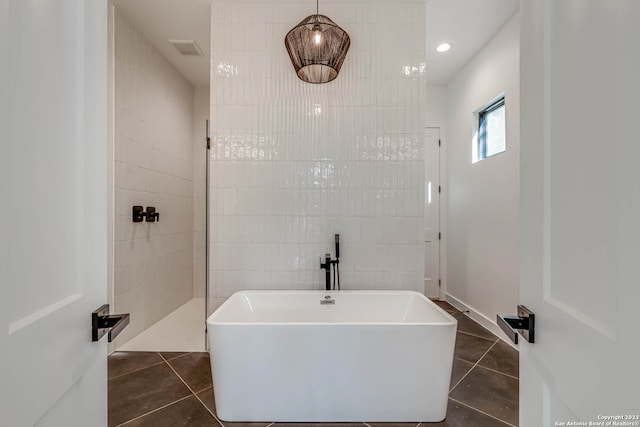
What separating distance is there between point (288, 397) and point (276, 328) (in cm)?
40

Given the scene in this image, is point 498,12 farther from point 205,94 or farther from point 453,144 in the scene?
point 205,94

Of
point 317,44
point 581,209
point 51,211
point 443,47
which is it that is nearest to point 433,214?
point 443,47

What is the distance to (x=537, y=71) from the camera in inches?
24.0

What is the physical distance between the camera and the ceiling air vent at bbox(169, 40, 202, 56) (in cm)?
278

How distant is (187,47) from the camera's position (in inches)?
113

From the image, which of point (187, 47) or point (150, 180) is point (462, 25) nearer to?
point (187, 47)

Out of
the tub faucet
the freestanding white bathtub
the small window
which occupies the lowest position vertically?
the freestanding white bathtub

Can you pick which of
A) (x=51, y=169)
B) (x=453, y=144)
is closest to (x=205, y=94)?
(x=453, y=144)

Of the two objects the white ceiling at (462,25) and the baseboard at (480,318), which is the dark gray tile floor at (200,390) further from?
the white ceiling at (462,25)

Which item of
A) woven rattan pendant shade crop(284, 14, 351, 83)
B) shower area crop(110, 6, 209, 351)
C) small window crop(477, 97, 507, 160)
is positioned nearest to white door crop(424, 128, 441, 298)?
small window crop(477, 97, 507, 160)

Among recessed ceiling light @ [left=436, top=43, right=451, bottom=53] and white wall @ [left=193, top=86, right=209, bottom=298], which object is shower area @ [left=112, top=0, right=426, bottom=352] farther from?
white wall @ [left=193, top=86, right=209, bottom=298]

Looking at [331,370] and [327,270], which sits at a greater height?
[327,270]

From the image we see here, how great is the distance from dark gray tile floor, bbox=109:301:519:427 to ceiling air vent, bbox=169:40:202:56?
3007mm

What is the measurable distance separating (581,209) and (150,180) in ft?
10.6
